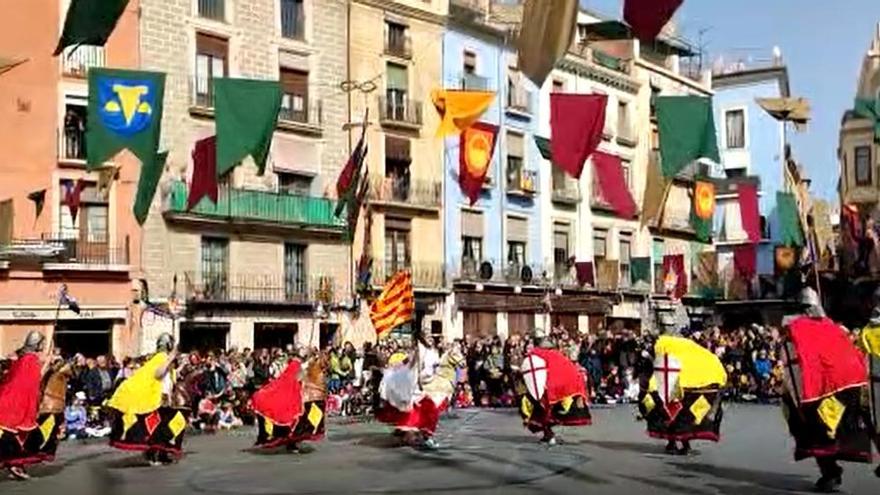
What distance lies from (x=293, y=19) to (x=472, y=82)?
805 centimetres

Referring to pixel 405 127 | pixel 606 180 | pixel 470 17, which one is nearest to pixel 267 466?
pixel 606 180

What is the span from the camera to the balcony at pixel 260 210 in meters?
34.9

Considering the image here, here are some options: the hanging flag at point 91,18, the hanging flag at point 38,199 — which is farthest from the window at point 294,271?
the hanging flag at point 91,18

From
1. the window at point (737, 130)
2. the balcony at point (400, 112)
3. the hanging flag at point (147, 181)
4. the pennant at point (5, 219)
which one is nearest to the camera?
the hanging flag at point (147, 181)

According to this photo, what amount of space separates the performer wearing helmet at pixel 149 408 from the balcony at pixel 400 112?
2562 cm

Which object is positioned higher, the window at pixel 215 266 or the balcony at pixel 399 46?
the balcony at pixel 399 46

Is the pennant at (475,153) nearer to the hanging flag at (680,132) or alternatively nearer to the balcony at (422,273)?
the hanging flag at (680,132)

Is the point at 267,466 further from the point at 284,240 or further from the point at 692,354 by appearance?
the point at 284,240

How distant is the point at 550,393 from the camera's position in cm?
1781

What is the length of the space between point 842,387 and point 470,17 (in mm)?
34469

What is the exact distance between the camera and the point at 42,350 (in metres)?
16.4

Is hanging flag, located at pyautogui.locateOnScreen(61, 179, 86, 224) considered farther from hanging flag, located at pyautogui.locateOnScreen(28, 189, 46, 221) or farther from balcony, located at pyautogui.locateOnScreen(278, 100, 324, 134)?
balcony, located at pyautogui.locateOnScreen(278, 100, 324, 134)

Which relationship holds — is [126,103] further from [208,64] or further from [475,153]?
[208,64]

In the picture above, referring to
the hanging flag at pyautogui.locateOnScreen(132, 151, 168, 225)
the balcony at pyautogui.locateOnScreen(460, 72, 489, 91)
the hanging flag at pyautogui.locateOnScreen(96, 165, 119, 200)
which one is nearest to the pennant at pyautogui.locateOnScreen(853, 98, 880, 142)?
the balcony at pyautogui.locateOnScreen(460, 72, 489, 91)
